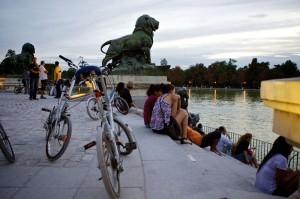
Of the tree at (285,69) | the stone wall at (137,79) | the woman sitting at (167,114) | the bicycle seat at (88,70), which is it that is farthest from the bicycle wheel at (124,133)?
the tree at (285,69)

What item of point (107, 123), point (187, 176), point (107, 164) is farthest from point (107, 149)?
point (187, 176)

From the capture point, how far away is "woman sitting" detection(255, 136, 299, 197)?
225 inches

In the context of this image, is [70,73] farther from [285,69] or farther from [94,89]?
[285,69]

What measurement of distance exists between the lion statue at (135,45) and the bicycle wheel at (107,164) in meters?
21.0

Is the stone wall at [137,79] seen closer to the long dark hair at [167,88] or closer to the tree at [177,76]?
the long dark hair at [167,88]

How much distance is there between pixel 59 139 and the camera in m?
6.68

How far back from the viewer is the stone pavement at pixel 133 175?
16.2 feet

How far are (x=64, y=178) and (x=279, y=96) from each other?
12.2 ft

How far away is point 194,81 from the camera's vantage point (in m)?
150

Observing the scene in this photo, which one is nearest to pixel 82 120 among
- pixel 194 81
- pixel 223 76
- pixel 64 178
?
pixel 64 178

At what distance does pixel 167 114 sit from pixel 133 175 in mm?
4047

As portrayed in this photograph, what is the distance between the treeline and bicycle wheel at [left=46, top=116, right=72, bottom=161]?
87737 millimetres

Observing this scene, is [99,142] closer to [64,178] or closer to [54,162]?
[64,178]

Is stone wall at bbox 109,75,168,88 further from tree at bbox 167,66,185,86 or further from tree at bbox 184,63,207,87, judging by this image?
tree at bbox 167,66,185,86
